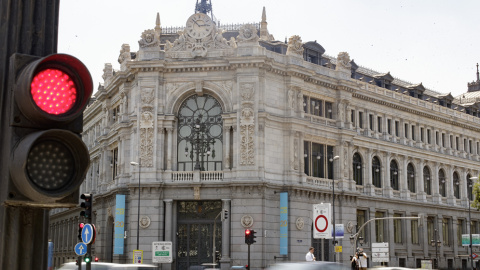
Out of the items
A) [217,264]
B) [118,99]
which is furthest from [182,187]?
[118,99]

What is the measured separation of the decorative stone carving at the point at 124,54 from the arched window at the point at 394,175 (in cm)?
2658

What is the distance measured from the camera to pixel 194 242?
168 feet

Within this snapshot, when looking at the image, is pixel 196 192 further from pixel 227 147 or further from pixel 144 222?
pixel 144 222

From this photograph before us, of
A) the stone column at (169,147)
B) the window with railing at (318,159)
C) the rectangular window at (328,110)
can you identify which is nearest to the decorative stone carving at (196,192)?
the stone column at (169,147)

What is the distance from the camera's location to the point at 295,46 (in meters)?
55.1

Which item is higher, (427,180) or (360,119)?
(360,119)

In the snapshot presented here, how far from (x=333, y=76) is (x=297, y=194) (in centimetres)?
1156

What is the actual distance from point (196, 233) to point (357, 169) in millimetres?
17603

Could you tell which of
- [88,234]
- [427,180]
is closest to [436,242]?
[427,180]

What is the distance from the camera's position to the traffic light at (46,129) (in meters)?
3.04

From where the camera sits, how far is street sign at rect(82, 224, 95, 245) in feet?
63.3

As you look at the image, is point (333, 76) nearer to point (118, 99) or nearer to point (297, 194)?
point (297, 194)

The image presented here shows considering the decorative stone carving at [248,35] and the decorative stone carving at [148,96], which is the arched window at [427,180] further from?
the decorative stone carving at [148,96]

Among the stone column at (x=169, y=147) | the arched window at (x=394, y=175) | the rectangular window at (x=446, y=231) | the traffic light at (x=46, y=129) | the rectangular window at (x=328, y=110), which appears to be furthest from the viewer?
the rectangular window at (x=446, y=231)
